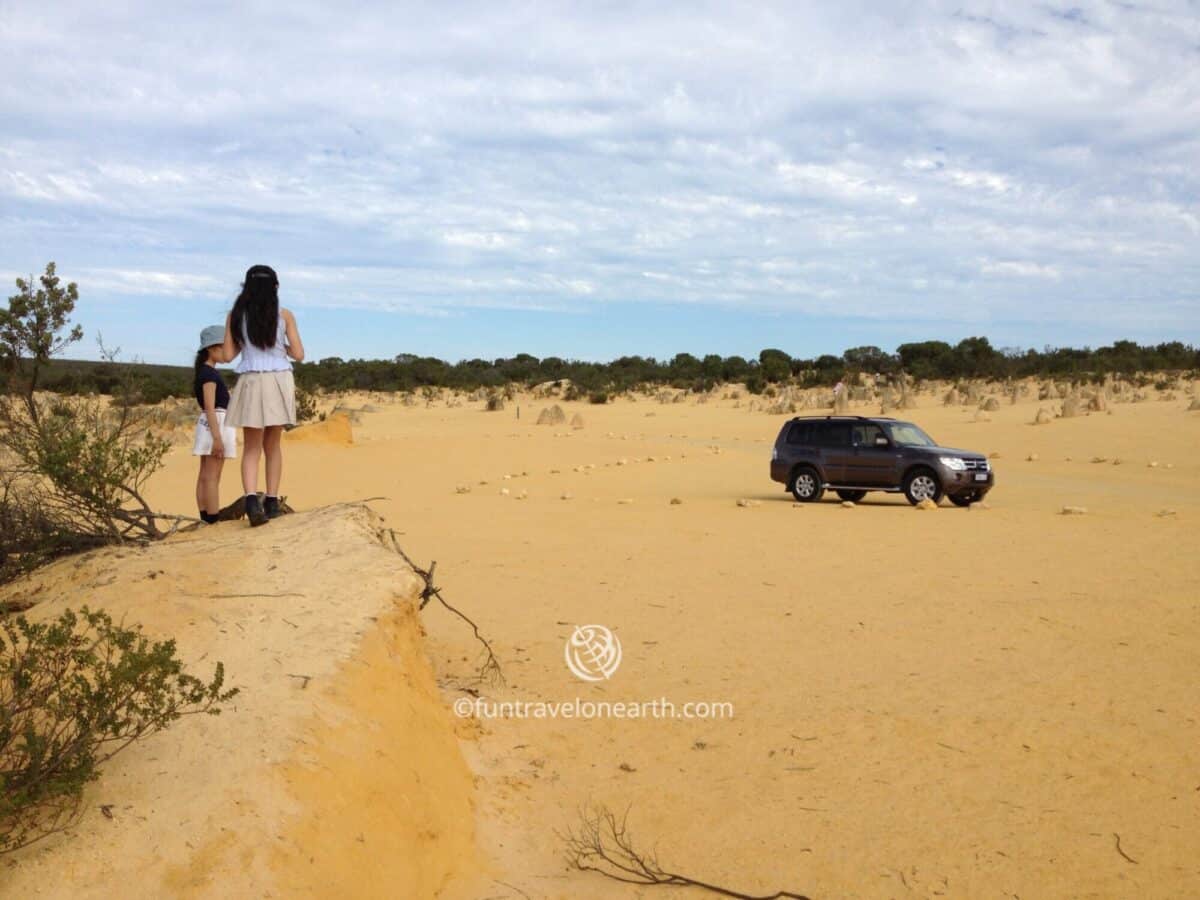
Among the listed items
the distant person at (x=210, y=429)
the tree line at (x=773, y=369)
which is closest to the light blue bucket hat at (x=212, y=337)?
the distant person at (x=210, y=429)

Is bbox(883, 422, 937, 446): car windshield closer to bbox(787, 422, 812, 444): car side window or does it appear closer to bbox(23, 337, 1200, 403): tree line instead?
bbox(787, 422, 812, 444): car side window

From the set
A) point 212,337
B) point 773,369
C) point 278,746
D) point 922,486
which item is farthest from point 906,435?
point 773,369

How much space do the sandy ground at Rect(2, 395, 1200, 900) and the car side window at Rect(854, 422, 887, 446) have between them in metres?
2.88

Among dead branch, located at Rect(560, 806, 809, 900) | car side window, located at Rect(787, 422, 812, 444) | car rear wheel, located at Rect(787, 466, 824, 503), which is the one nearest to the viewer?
dead branch, located at Rect(560, 806, 809, 900)

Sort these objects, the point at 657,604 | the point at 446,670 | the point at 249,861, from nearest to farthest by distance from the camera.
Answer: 1. the point at 249,861
2. the point at 446,670
3. the point at 657,604

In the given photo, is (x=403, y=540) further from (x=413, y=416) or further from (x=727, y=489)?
(x=413, y=416)

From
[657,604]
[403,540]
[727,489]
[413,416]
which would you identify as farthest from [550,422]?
[657,604]

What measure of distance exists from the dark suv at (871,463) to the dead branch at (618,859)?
13.9 metres

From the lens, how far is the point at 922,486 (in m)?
18.1

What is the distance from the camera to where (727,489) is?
70.9ft

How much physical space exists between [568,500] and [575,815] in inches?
517

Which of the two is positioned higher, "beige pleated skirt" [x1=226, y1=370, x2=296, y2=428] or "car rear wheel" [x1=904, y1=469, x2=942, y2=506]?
"beige pleated skirt" [x1=226, y1=370, x2=296, y2=428]

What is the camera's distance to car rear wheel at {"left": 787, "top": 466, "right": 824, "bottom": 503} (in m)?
19.1

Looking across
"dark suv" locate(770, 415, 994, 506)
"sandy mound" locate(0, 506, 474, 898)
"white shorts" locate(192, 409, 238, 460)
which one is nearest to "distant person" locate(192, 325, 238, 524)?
"white shorts" locate(192, 409, 238, 460)
